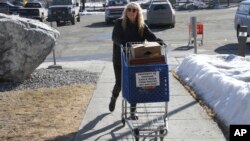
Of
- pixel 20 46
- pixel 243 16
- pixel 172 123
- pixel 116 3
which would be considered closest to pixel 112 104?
pixel 172 123

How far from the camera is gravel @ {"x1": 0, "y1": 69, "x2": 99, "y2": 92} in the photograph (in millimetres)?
11234

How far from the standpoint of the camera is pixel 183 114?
26.7 ft

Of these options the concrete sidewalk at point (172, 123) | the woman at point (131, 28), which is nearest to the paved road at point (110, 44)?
the concrete sidewalk at point (172, 123)

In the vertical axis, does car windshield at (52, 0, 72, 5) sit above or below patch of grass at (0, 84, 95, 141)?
above

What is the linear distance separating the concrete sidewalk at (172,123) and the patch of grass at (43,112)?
7.3 inches

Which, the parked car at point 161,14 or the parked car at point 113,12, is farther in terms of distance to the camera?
the parked car at point 113,12

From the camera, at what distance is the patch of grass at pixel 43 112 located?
7191mm

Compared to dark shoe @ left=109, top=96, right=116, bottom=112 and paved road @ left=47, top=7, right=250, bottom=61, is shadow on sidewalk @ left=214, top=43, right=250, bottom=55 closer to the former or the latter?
paved road @ left=47, top=7, right=250, bottom=61

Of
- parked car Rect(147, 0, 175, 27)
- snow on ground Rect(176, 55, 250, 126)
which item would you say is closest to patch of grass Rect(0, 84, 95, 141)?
snow on ground Rect(176, 55, 250, 126)

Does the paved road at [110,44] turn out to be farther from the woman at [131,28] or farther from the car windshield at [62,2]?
the car windshield at [62,2]

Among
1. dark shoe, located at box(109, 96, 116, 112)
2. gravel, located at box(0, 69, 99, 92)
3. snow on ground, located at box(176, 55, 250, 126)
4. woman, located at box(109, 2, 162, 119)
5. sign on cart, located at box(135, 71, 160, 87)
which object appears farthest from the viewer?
gravel, located at box(0, 69, 99, 92)

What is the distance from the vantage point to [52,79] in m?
11.8

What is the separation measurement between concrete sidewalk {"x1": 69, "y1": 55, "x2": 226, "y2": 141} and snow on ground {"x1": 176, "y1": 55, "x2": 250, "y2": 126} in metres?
0.24

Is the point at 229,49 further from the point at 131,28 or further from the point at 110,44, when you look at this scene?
the point at 131,28
